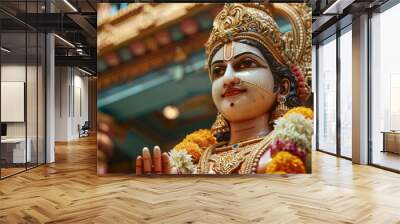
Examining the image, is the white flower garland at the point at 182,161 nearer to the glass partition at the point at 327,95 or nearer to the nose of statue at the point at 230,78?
the nose of statue at the point at 230,78

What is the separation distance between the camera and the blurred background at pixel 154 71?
675cm

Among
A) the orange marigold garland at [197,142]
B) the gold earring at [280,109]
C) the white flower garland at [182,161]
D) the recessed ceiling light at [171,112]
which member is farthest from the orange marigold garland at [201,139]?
the gold earring at [280,109]

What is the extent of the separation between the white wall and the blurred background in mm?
10758

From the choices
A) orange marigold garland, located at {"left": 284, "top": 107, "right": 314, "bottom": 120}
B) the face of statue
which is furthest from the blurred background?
orange marigold garland, located at {"left": 284, "top": 107, "right": 314, "bottom": 120}

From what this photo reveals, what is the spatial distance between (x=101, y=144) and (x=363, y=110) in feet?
18.2

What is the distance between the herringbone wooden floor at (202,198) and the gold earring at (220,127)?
2.53 ft

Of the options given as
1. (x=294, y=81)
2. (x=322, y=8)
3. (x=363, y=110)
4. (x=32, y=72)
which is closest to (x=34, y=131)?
→ (x=32, y=72)

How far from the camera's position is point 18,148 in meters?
7.59

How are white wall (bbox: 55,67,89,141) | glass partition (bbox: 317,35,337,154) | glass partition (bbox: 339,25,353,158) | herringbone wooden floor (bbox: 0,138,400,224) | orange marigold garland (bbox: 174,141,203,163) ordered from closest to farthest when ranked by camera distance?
herringbone wooden floor (bbox: 0,138,400,224) → orange marigold garland (bbox: 174,141,203,163) → glass partition (bbox: 339,25,353,158) → glass partition (bbox: 317,35,337,154) → white wall (bbox: 55,67,89,141)

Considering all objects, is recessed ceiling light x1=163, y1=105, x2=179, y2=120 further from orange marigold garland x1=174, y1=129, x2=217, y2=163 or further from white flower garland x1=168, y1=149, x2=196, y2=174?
white flower garland x1=168, y1=149, x2=196, y2=174

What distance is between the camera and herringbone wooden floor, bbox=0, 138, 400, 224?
4.16 metres

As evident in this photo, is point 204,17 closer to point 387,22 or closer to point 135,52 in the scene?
point 135,52

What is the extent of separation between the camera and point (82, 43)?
1323cm

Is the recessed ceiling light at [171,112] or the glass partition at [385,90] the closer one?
the recessed ceiling light at [171,112]
